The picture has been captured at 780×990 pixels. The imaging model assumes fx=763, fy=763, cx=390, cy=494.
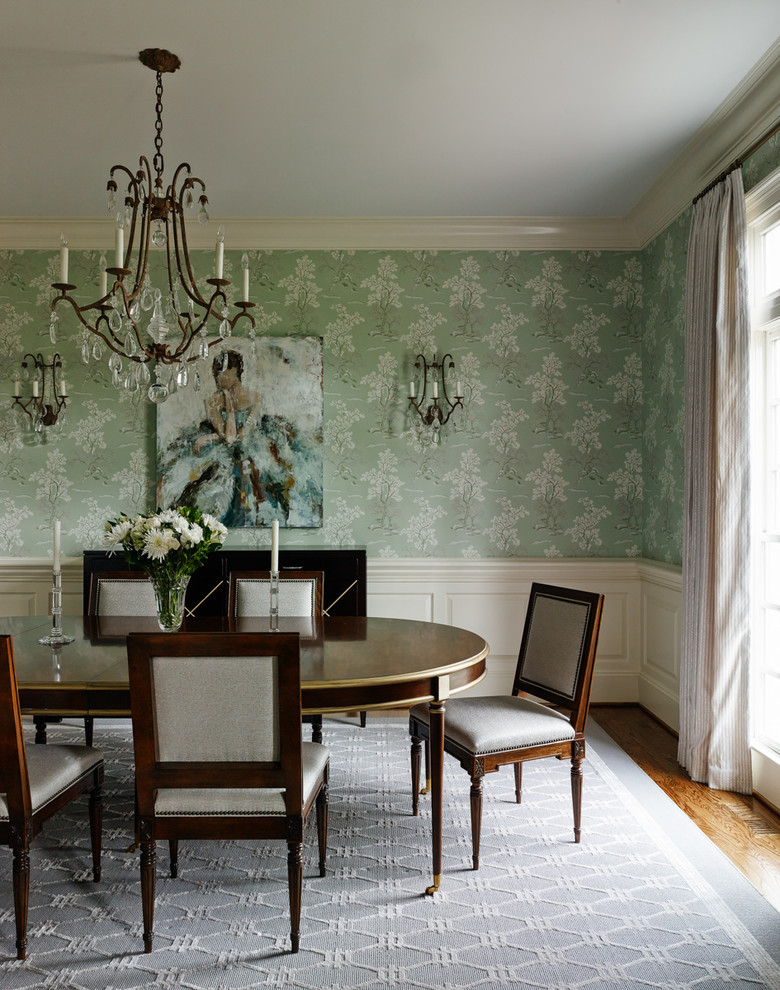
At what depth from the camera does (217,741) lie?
209 cm

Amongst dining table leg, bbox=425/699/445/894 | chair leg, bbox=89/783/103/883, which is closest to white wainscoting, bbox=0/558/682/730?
dining table leg, bbox=425/699/445/894

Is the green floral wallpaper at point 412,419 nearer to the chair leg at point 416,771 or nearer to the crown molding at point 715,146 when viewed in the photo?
the crown molding at point 715,146

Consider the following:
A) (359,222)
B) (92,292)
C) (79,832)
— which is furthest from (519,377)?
(79,832)

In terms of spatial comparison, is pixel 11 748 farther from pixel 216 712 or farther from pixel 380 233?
pixel 380 233

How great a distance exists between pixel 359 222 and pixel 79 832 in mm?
3710

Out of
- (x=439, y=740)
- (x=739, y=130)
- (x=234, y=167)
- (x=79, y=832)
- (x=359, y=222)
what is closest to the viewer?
(x=439, y=740)

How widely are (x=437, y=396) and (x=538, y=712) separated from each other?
2.47 m

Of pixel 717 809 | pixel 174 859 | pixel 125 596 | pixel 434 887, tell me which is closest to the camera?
pixel 434 887

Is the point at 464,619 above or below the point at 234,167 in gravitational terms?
below

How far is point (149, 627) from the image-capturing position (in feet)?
→ 10.3

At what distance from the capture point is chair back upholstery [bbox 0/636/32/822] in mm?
2064

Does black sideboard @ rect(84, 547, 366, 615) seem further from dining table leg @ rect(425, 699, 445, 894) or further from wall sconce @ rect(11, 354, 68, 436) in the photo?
dining table leg @ rect(425, 699, 445, 894)

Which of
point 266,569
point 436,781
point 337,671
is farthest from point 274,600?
point 266,569

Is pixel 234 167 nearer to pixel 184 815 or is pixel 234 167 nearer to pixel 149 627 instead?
pixel 149 627
